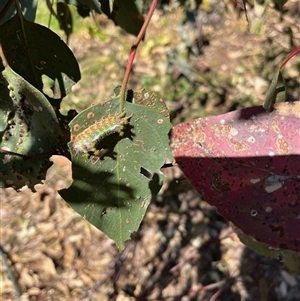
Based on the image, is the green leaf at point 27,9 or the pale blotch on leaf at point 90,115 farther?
the green leaf at point 27,9

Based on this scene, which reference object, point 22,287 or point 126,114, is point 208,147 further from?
point 22,287

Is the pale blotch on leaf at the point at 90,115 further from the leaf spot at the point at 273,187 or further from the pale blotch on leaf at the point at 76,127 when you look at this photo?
the leaf spot at the point at 273,187

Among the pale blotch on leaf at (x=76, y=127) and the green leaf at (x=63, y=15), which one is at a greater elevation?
the pale blotch on leaf at (x=76, y=127)

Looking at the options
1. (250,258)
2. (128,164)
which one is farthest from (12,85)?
(250,258)

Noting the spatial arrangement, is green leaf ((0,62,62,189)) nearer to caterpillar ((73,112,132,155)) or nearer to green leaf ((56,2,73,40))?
caterpillar ((73,112,132,155))

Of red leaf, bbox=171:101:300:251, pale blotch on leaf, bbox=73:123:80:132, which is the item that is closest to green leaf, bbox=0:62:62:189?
pale blotch on leaf, bbox=73:123:80:132

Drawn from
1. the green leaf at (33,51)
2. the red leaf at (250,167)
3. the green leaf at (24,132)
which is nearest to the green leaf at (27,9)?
the green leaf at (33,51)
